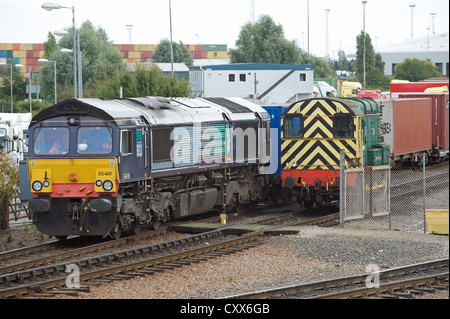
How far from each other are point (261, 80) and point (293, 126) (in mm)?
44651

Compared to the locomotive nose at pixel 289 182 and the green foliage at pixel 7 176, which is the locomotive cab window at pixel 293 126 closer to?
the locomotive nose at pixel 289 182

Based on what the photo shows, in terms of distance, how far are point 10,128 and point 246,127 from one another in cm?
1551

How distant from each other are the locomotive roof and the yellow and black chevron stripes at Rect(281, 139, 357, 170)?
1.77 meters

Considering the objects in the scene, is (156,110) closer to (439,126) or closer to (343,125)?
(343,125)

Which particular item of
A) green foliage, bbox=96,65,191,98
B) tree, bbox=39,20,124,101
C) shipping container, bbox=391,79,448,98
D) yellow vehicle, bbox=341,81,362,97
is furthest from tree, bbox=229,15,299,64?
green foliage, bbox=96,65,191,98

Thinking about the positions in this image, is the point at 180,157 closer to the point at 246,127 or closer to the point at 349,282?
the point at 246,127

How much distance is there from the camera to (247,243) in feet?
58.3

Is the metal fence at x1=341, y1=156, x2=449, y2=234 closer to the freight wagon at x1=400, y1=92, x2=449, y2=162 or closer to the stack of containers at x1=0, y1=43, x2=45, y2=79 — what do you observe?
the freight wagon at x1=400, y1=92, x2=449, y2=162

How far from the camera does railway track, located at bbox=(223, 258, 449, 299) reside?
12.2m

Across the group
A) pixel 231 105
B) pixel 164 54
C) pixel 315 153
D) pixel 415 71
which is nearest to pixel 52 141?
pixel 231 105

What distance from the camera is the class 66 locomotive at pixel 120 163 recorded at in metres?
17.2

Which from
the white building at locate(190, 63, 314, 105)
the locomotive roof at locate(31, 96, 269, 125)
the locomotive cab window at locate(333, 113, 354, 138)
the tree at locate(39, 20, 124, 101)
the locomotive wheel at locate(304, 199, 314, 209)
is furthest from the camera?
the tree at locate(39, 20, 124, 101)
